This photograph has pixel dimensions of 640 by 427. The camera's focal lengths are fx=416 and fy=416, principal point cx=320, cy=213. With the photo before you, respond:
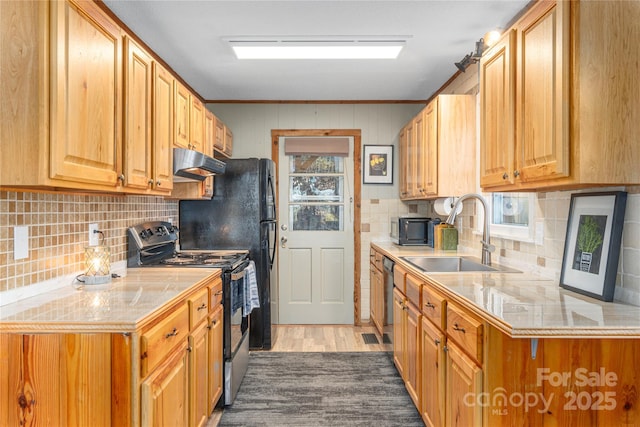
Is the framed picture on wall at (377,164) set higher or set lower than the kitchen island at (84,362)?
higher

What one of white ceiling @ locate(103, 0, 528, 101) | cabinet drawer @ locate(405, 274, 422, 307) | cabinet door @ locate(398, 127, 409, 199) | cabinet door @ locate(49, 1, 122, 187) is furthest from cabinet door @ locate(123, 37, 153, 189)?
cabinet door @ locate(398, 127, 409, 199)

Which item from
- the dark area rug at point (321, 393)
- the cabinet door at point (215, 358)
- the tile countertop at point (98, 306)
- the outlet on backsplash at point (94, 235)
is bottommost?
the dark area rug at point (321, 393)

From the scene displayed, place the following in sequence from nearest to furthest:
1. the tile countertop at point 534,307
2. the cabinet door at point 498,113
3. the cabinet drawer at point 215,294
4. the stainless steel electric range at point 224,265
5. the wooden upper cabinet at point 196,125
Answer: the tile countertop at point 534,307, the cabinet door at point 498,113, the cabinet drawer at point 215,294, the stainless steel electric range at point 224,265, the wooden upper cabinet at point 196,125

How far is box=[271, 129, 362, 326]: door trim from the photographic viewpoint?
14.6ft

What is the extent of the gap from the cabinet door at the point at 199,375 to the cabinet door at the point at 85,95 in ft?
2.87

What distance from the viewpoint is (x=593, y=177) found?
149 centimetres

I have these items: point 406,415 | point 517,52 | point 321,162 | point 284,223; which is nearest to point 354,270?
point 284,223

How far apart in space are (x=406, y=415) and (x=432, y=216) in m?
2.17

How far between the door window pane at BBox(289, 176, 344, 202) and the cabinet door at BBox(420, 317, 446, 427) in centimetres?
239

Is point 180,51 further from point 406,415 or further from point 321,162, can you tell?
point 406,415

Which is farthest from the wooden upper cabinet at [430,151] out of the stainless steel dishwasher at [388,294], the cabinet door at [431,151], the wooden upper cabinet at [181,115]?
the wooden upper cabinet at [181,115]

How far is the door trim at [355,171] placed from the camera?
14.6ft

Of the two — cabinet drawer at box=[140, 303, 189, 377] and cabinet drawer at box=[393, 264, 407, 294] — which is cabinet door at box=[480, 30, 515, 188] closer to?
cabinet drawer at box=[393, 264, 407, 294]

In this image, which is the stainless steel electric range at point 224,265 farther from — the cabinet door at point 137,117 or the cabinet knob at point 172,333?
the cabinet knob at point 172,333
